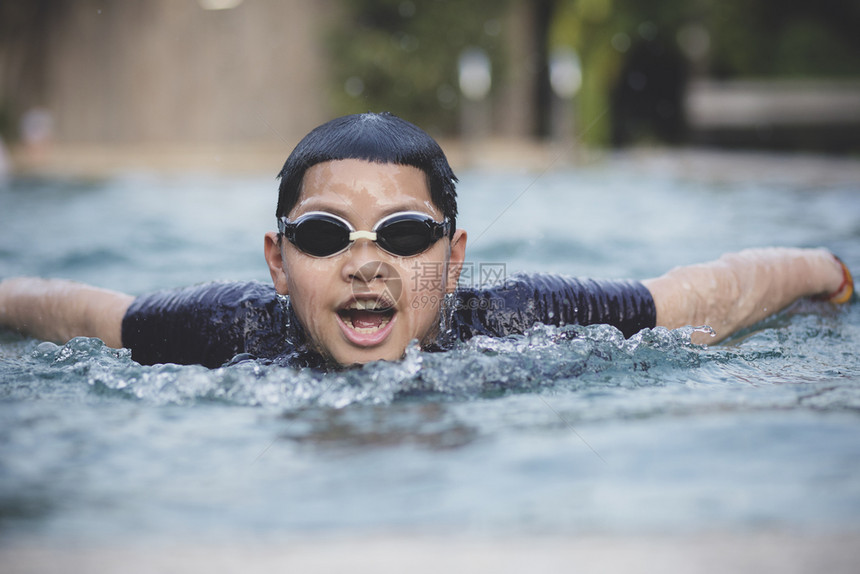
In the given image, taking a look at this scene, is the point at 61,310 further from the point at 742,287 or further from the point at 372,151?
the point at 742,287

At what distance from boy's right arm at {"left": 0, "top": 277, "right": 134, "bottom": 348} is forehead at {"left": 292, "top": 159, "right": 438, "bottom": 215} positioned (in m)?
1.07

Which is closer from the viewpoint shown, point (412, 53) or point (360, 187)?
point (360, 187)

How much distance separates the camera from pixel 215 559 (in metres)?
1.54

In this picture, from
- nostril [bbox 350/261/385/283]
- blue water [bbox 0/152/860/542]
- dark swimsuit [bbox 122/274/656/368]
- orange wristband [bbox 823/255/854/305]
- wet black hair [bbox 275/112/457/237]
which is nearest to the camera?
blue water [bbox 0/152/860/542]

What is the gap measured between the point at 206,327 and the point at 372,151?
3.08 feet

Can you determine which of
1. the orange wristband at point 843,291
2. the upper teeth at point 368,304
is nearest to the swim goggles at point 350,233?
the upper teeth at point 368,304

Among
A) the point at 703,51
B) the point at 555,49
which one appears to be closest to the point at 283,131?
the point at 555,49

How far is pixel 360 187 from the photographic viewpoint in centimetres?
286

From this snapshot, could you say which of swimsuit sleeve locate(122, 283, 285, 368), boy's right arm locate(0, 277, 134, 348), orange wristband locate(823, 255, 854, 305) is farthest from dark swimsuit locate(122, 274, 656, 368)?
orange wristband locate(823, 255, 854, 305)

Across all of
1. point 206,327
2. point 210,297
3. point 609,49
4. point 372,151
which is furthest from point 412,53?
point 372,151

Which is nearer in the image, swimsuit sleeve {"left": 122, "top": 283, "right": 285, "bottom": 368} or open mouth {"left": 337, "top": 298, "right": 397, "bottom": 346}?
open mouth {"left": 337, "top": 298, "right": 397, "bottom": 346}

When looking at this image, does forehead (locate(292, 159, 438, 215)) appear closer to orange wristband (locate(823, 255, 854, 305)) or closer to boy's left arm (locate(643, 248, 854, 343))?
boy's left arm (locate(643, 248, 854, 343))

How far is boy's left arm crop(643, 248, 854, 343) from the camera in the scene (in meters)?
3.55

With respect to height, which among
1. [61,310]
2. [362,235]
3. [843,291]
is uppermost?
[362,235]
